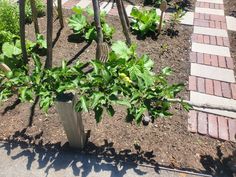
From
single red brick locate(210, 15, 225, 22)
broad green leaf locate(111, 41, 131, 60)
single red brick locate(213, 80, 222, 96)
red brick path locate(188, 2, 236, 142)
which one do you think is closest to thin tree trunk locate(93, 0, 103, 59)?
broad green leaf locate(111, 41, 131, 60)

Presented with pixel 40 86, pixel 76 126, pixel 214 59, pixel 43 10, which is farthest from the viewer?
pixel 43 10

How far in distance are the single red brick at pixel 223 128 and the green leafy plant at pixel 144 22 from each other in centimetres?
201

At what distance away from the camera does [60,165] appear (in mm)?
2791

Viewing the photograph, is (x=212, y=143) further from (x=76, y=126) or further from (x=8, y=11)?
(x=8, y=11)

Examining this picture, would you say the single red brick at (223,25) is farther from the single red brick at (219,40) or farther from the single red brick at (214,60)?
the single red brick at (214,60)

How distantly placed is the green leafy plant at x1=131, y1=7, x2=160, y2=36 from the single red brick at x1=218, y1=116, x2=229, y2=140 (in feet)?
6.59

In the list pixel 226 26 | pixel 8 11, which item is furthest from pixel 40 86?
pixel 226 26

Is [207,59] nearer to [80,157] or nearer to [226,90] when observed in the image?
[226,90]

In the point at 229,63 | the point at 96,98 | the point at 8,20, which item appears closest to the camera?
the point at 96,98

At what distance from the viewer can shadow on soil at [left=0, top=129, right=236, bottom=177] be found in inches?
108

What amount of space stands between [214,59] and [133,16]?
156cm

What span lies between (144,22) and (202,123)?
86.1 inches

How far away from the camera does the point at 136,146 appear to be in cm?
293

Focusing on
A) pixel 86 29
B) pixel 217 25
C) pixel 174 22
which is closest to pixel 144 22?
pixel 174 22
